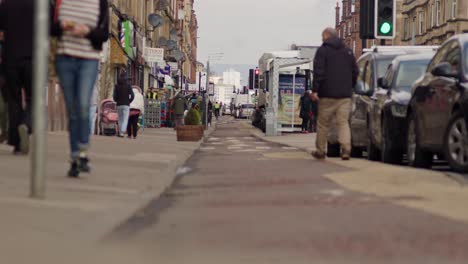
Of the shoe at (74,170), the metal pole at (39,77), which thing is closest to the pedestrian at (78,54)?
the shoe at (74,170)

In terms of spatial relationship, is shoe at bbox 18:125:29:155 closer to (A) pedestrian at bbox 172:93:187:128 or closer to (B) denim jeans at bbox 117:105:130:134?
(B) denim jeans at bbox 117:105:130:134

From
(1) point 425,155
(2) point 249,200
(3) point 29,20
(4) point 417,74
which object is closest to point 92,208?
(2) point 249,200

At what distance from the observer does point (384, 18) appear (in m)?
17.4

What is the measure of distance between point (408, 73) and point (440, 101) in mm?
3432

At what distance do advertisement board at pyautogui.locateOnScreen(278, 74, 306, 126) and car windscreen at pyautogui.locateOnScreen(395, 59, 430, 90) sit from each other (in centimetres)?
2386

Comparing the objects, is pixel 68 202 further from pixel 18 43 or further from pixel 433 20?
pixel 433 20

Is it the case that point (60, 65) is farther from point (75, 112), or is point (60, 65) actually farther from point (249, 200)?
point (249, 200)

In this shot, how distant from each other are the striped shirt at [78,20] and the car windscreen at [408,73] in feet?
20.5

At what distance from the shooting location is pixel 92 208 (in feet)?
22.1

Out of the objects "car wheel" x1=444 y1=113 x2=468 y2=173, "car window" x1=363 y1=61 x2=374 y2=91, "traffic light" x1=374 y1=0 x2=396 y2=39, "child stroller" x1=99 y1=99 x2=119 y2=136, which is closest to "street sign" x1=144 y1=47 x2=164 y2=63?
"child stroller" x1=99 y1=99 x2=119 y2=136

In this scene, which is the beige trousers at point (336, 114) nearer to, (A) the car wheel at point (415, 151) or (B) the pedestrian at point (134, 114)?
(A) the car wheel at point (415, 151)

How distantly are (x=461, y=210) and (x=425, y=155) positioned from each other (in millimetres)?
4959

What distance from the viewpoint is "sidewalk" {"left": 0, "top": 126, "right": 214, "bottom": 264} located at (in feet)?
17.4


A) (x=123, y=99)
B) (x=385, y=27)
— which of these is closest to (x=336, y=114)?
(x=385, y=27)
